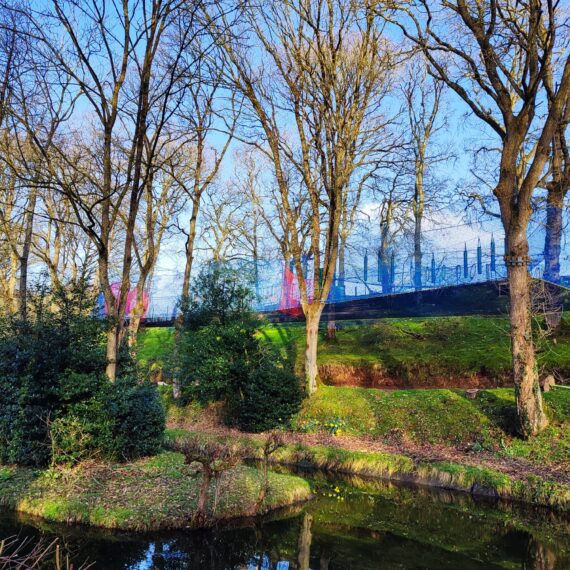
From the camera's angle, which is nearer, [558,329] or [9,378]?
[9,378]

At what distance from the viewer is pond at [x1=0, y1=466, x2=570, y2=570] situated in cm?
741

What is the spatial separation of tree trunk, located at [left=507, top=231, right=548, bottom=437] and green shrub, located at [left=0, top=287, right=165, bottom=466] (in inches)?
346

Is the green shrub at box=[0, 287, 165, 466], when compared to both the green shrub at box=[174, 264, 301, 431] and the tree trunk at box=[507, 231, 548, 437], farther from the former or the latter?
the tree trunk at box=[507, 231, 548, 437]

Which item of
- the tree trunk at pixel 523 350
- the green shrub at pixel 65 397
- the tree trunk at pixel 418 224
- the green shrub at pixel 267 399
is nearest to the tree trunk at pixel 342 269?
the tree trunk at pixel 418 224

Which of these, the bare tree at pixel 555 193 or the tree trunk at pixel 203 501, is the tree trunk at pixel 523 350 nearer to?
the bare tree at pixel 555 193

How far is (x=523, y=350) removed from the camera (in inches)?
495

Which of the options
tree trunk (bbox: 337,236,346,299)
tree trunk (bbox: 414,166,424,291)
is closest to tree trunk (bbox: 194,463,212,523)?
tree trunk (bbox: 414,166,424,291)

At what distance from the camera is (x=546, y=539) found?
27.3 ft

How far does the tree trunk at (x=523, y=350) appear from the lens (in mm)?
12398

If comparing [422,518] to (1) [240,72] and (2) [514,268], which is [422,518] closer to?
(2) [514,268]

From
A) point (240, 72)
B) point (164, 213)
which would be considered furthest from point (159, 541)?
point (164, 213)

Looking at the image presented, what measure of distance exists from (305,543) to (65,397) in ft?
19.9

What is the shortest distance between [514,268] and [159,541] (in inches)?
393

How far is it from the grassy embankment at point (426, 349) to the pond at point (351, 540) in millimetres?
7765
